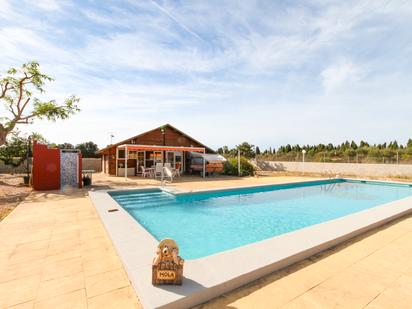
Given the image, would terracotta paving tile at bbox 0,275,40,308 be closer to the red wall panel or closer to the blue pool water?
the blue pool water

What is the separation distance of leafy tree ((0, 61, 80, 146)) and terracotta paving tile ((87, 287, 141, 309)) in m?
15.7

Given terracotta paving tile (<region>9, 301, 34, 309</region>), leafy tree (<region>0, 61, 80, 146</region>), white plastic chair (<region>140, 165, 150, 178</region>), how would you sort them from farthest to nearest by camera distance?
white plastic chair (<region>140, 165, 150, 178</region>) → leafy tree (<region>0, 61, 80, 146</region>) → terracotta paving tile (<region>9, 301, 34, 309</region>)

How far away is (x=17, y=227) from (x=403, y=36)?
14.9 meters

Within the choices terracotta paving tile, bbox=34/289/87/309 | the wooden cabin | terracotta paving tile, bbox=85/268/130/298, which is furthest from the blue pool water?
the wooden cabin

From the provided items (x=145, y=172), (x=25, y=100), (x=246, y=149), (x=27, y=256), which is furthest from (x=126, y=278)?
(x=246, y=149)

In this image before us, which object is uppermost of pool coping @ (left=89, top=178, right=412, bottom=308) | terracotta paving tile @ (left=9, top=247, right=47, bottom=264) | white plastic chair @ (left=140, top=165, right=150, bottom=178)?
white plastic chair @ (left=140, top=165, right=150, bottom=178)

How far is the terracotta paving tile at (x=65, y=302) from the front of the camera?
8.30ft

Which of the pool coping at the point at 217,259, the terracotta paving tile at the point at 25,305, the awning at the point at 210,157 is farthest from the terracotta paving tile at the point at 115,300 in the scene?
the awning at the point at 210,157

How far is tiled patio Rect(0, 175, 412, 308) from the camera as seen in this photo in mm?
2650

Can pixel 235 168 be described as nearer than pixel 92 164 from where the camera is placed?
Yes

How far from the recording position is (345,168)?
22.2 meters

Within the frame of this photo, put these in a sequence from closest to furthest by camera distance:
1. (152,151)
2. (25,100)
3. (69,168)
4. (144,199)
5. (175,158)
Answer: (144,199)
(69,168)
(25,100)
(152,151)
(175,158)

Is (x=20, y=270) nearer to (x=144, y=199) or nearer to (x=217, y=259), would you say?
(x=217, y=259)

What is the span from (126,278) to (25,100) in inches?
653
